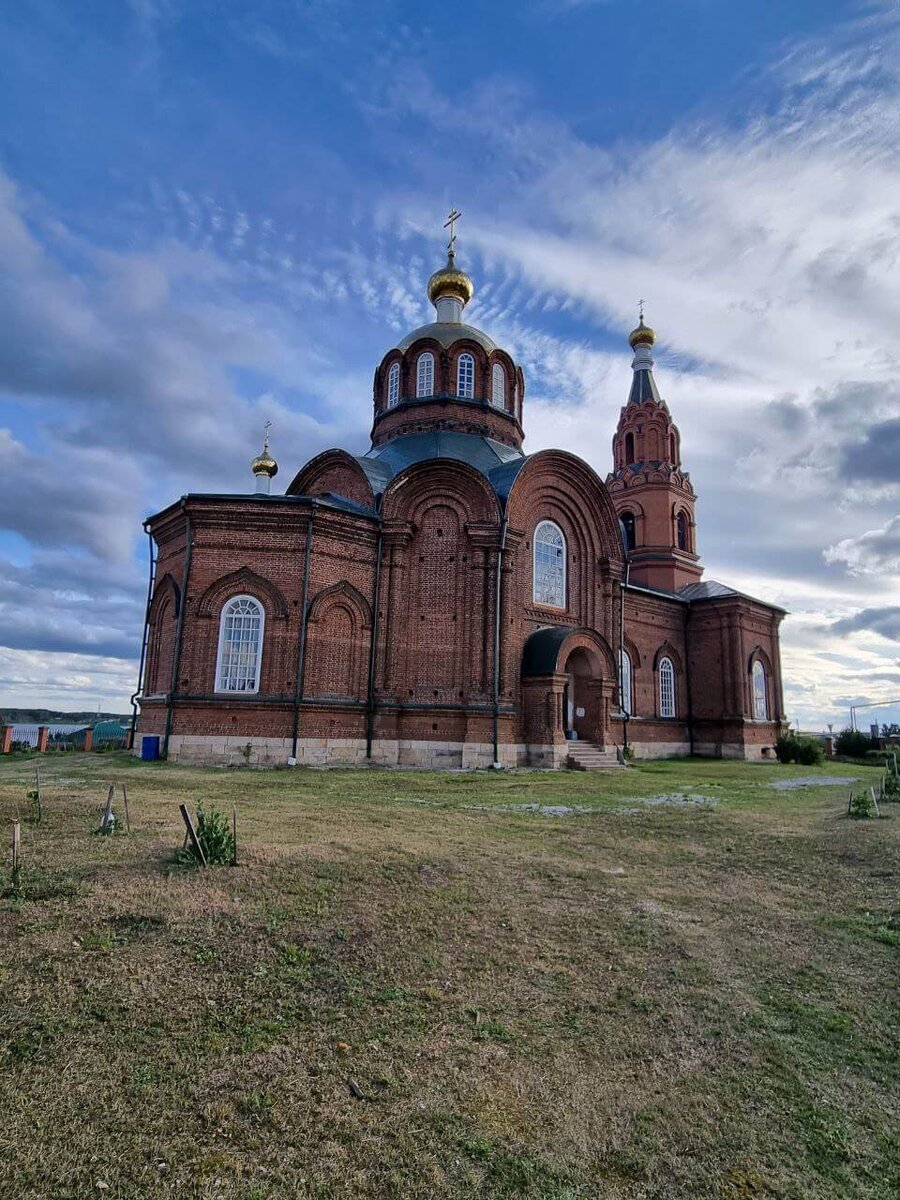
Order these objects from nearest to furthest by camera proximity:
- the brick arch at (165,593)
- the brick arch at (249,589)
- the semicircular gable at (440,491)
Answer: the brick arch at (249,589)
the brick arch at (165,593)
the semicircular gable at (440,491)

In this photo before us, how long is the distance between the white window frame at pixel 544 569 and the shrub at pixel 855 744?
60.4 feet

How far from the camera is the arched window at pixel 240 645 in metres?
17.8

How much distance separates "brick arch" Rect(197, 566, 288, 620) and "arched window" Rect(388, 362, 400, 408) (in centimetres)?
975

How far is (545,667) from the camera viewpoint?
19.9m

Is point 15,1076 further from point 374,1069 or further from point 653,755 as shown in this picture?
point 653,755

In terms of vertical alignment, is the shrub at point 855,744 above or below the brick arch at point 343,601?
below

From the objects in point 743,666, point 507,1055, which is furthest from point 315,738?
point 743,666

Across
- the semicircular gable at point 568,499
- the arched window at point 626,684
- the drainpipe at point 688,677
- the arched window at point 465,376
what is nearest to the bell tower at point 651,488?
the drainpipe at point 688,677

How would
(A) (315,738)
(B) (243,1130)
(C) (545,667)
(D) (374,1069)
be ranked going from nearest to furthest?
Answer: (B) (243,1130)
(D) (374,1069)
(A) (315,738)
(C) (545,667)

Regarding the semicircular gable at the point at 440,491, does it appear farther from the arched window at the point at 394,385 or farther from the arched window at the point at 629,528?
the arched window at the point at 629,528

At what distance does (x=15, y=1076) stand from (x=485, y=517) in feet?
57.3

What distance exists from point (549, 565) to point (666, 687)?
33.5 ft

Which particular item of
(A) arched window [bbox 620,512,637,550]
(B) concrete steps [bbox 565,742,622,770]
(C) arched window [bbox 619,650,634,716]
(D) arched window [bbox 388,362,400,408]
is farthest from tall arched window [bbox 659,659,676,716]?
(D) arched window [bbox 388,362,400,408]

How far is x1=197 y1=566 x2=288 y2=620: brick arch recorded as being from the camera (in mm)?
18047
